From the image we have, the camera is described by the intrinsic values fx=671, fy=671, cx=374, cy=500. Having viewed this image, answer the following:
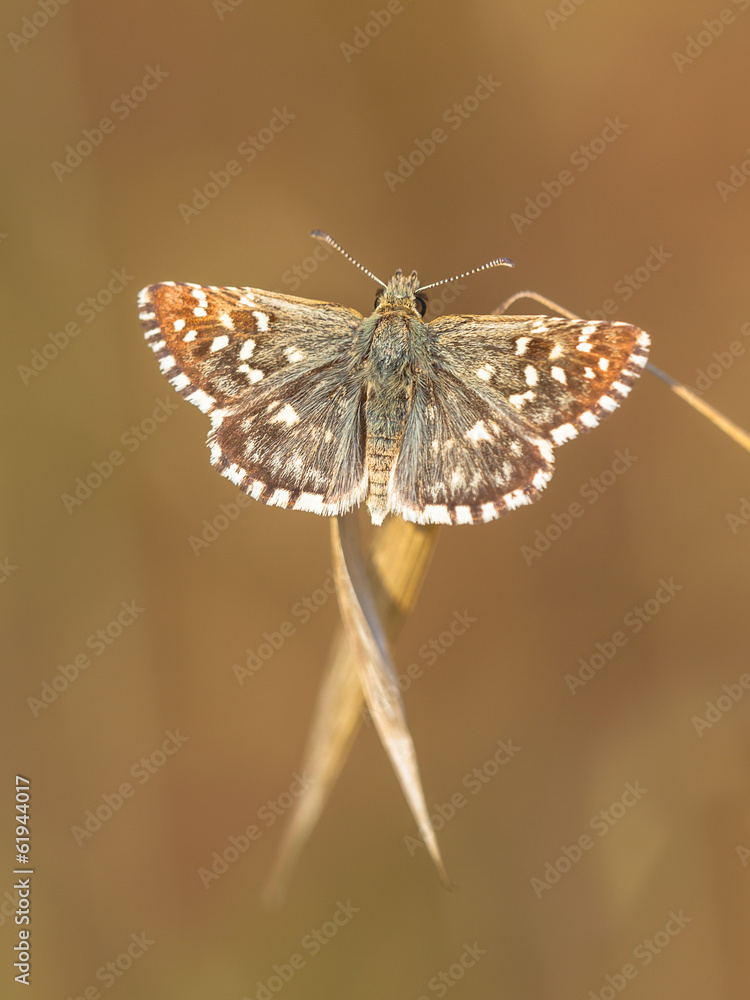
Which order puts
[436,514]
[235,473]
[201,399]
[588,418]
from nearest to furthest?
[436,514] < [588,418] < [235,473] < [201,399]

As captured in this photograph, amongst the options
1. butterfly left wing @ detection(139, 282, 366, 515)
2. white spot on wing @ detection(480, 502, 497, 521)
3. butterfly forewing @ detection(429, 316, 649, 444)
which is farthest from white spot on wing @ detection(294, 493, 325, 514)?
butterfly forewing @ detection(429, 316, 649, 444)

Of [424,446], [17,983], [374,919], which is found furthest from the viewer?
[374,919]

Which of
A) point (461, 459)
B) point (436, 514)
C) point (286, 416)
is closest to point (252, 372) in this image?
point (286, 416)

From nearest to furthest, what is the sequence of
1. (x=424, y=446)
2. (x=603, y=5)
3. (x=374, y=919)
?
(x=424, y=446), (x=374, y=919), (x=603, y=5)

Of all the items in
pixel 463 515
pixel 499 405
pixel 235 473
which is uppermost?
pixel 499 405

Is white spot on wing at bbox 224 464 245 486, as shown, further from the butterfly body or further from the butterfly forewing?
the butterfly forewing

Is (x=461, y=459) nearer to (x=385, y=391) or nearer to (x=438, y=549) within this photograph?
(x=385, y=391)

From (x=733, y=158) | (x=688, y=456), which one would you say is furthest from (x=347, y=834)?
(x=733, y=158)

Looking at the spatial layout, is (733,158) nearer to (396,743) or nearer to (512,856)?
(396,743)
